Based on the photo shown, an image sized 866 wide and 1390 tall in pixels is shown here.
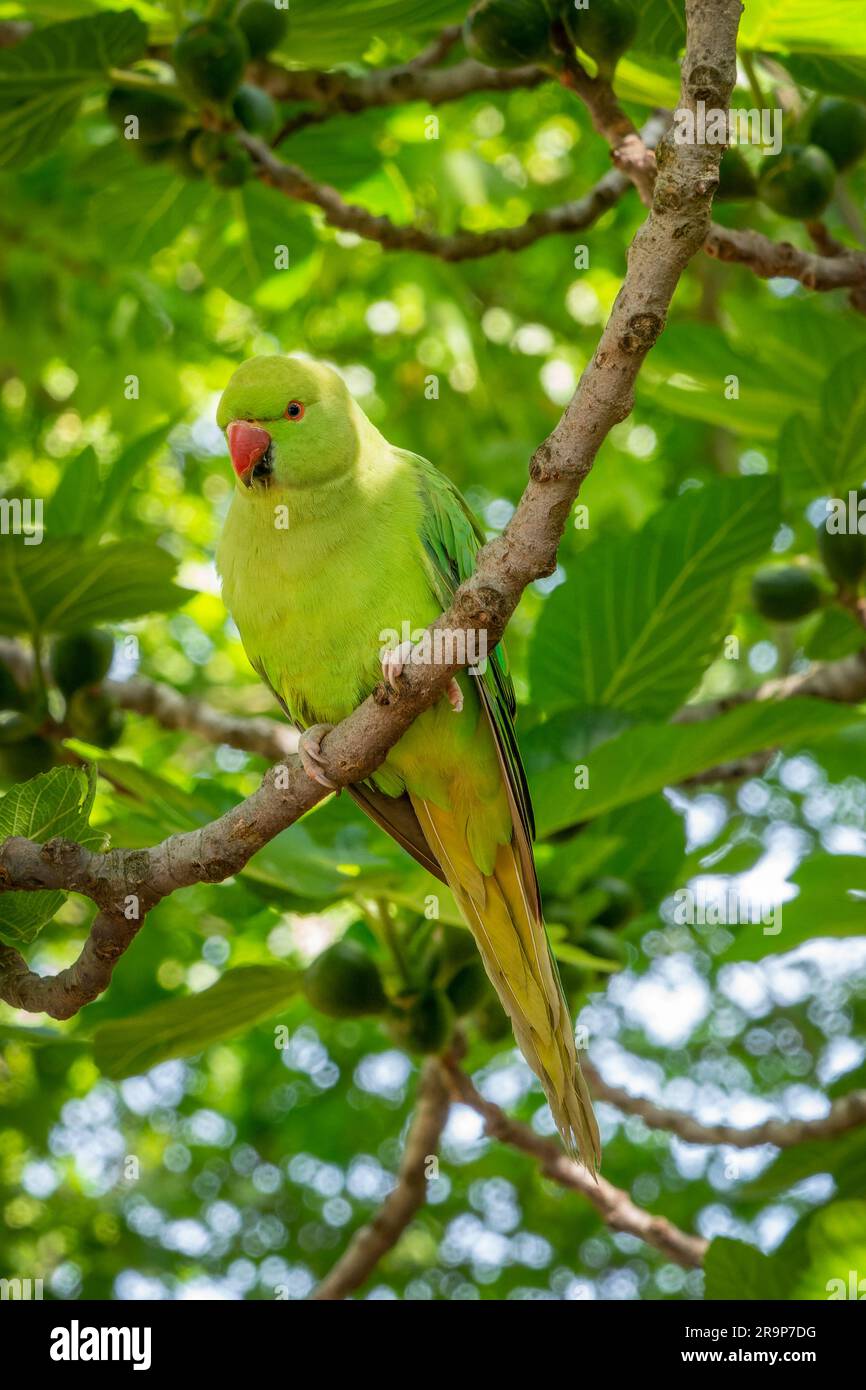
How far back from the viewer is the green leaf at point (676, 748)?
292 cm

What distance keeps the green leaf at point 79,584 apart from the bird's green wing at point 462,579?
0.64 m

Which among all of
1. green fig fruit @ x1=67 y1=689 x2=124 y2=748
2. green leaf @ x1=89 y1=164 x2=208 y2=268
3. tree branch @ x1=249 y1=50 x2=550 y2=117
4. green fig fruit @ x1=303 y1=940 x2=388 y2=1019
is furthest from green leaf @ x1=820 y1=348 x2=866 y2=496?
green leaf @ x1=89 y1=164 x2=208 y2=268

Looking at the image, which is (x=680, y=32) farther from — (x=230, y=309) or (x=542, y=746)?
(x=230, y=309)

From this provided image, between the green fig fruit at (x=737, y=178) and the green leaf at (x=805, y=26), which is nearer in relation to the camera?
the green leaf at (x=805, y=26)

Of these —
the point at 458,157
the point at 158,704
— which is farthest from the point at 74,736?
the point at 458,157

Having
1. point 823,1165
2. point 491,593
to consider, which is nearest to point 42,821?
point 491,593

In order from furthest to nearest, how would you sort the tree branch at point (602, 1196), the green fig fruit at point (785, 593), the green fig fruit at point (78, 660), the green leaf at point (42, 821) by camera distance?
the tree branch at point (602, 1196), the green fig fruit at point (785, 593), the green fig fruit at point (78, 660), the green leaf at point (42, 821)

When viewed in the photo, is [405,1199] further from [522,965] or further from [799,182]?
[799,182]

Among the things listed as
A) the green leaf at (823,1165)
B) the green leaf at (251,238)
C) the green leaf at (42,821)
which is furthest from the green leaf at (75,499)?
the green leaf at (823,1165)

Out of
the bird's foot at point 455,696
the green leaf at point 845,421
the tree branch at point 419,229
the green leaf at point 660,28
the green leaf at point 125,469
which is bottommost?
the bird's foot at point 455,696

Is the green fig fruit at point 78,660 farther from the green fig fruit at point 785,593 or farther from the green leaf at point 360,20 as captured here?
the green fig fruit at point 785,593

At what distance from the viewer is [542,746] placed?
352 cm

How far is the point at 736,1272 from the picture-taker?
3.43 meters

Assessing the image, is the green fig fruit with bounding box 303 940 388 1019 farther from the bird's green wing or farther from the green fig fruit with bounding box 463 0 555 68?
the green fig fruit with bounding box 463 0 555 68
